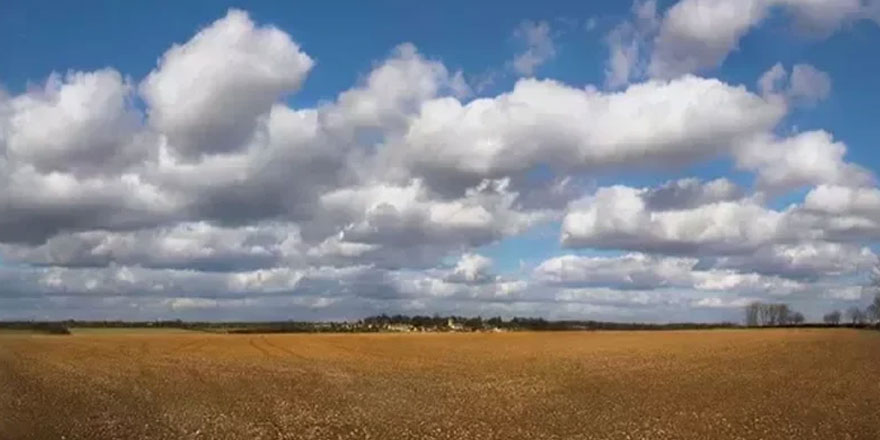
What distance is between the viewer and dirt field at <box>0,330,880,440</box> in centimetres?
3628

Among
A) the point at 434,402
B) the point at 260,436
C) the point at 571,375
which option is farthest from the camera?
the point at 571,375

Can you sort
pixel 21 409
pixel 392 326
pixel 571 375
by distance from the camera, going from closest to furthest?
pixel 21 409, pixel 571 375, pixel 392 326

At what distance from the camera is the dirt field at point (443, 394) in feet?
119

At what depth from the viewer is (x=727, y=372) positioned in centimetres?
6462

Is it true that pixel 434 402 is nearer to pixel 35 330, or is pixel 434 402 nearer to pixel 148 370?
pixel 148 370

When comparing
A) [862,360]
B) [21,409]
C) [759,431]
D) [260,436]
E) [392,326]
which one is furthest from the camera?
[392,326]

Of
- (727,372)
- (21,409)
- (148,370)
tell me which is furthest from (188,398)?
(727,372)

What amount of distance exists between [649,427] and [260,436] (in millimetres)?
14986

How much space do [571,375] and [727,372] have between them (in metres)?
11.2

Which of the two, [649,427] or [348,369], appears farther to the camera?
[348,369]

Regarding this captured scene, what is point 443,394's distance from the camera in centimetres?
5012

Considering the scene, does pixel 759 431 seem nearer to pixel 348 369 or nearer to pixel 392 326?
pixel 348 369

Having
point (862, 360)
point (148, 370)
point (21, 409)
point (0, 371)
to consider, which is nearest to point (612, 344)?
point (862, 360)

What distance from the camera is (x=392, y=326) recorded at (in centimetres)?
19762
